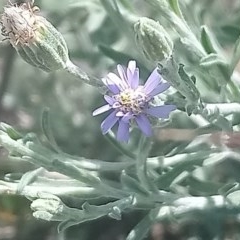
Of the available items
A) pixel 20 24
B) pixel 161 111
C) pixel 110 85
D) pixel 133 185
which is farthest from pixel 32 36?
pixel 133 185

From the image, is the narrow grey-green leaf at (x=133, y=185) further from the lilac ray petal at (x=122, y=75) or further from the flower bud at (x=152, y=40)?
the flower bud at (x=152, y=40)

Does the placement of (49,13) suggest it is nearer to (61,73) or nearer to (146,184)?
(61,73)

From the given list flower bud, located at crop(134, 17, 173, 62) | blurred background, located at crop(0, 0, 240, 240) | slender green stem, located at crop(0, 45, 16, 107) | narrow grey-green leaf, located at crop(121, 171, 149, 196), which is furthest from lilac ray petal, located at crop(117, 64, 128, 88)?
slender green stem, located at crop(0, 45, 16, 107)

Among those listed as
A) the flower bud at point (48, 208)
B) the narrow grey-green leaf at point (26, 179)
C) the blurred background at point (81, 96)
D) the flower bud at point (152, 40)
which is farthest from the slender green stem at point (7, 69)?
the flower bud at point (152, 40)

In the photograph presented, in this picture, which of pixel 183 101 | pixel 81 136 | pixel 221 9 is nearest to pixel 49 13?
pixel 81 136

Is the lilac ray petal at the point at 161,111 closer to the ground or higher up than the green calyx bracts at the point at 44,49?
closer to the ground

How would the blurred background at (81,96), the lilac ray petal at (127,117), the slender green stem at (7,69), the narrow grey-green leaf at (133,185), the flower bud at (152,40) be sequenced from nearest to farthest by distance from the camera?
1. the flower bud at (152,40)
2. the lilac ray petal at (127,117)
3. the narrow grey-green leaf at (133,185)
4. the blurred background at (81,96)
5. the slender green stem at (7,69)
